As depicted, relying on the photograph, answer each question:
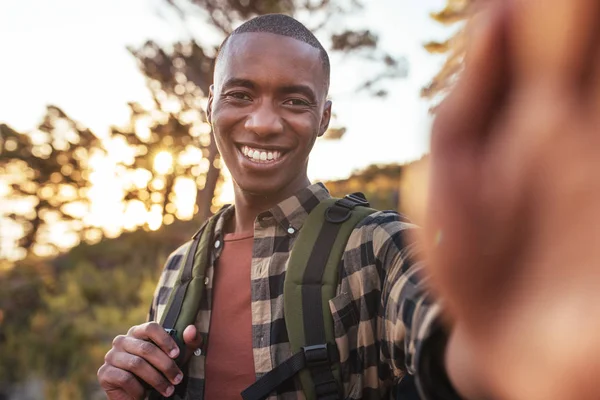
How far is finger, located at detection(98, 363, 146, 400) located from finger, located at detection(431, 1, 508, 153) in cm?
151

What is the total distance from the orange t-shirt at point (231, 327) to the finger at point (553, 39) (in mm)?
1475

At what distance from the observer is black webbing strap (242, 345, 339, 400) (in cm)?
137

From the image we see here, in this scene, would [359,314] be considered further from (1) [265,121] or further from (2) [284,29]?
(2) [284,29]

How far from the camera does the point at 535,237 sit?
0.28m

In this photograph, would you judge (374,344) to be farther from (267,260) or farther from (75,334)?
(75,334)

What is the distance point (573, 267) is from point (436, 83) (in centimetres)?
14

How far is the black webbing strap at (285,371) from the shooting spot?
1372 millimetres

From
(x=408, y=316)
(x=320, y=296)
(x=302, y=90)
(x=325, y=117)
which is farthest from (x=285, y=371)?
(x=325, y=117)

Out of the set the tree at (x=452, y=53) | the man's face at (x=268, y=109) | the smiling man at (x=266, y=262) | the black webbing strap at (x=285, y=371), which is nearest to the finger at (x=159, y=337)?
the smiling man at (x=266, y=262)

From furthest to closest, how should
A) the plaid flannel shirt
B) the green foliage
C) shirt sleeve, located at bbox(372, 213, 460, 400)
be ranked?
the green foliage
the plaid flannel shirt
shirt sleeve, located at bbox(372, 213, 460, 400)

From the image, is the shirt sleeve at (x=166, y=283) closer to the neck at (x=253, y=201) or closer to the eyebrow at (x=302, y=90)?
the neck at (x=253, y=201)

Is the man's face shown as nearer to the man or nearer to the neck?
the neck

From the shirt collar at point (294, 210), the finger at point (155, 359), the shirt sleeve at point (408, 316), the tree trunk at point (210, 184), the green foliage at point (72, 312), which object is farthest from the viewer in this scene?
the tree trunk at point (210, 184)

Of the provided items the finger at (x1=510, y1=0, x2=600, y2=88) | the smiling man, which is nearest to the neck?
the smiling man
